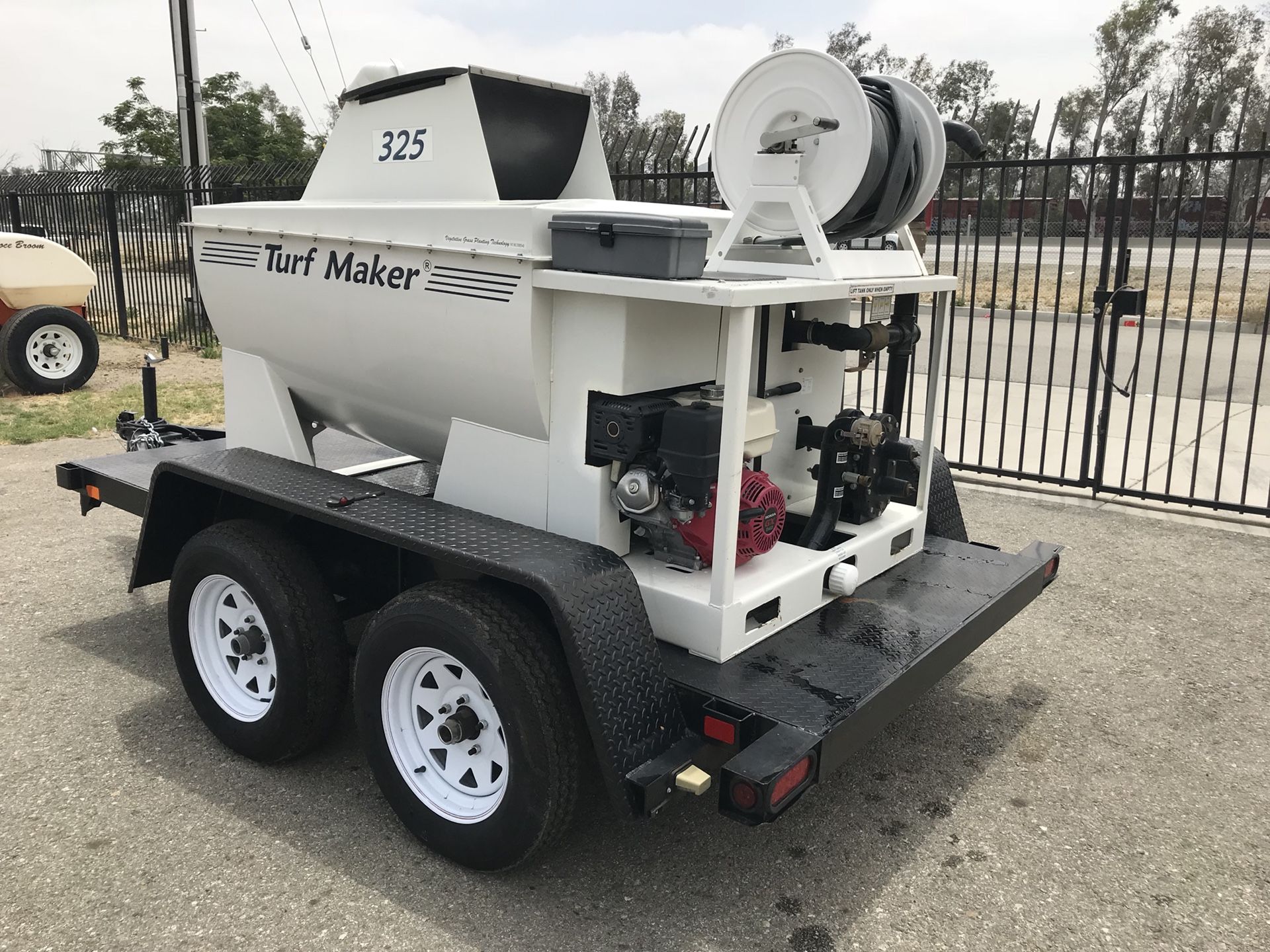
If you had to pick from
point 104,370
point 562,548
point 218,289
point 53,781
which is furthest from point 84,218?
point 562,548

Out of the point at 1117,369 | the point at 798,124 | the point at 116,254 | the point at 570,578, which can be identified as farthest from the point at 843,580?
the point at 116,254

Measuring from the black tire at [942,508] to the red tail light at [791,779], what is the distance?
1.99 m

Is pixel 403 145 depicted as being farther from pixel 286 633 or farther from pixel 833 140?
pixel 286 633

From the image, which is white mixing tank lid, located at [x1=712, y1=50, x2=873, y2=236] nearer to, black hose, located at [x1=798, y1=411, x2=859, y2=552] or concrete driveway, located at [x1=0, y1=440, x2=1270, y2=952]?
black hose, located at [x1=798, y1=411, x2=859, y2=552]

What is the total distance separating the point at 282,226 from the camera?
382cm

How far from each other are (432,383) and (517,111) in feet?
3.66

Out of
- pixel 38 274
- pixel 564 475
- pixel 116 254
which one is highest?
pixel 116 254

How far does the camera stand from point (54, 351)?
393 inches

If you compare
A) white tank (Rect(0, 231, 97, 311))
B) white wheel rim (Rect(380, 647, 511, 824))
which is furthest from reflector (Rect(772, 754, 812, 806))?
white tank (Rect(0, 231, 97, 311))

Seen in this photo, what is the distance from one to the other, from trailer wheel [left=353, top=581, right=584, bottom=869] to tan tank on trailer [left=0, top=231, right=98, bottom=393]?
8457 mm

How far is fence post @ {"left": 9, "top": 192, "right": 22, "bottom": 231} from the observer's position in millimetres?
15836

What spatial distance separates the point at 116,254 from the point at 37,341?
5.03m

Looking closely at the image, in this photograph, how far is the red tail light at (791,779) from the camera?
2.40 meters

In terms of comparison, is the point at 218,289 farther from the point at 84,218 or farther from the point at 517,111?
the point at 84,218
